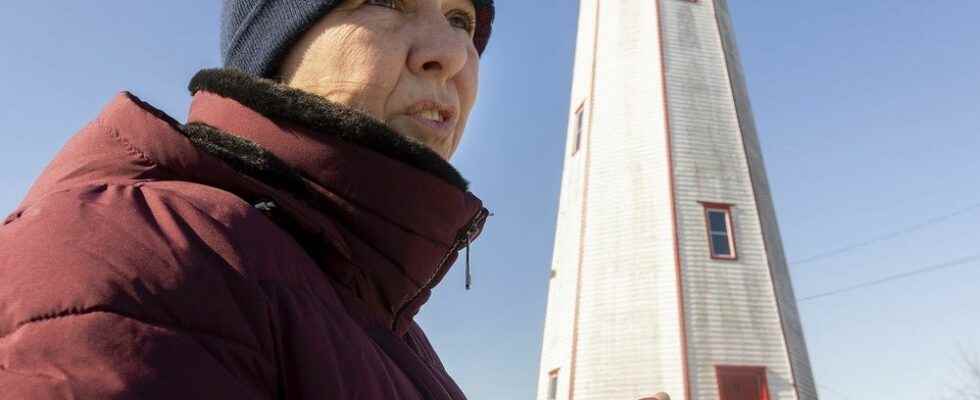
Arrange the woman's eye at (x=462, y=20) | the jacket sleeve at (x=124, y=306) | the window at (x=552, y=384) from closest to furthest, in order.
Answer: the jacket sleeve at (x=124, y=306)
the woman's eye at (x=462, y=20)
the window at (x=552, y=384)

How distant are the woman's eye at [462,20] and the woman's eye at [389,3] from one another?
30cm

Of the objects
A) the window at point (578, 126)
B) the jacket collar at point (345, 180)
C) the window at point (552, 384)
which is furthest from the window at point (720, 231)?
the jacket collar at point (345, 180)

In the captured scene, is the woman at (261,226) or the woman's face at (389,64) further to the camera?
the woman's face at (389,64)

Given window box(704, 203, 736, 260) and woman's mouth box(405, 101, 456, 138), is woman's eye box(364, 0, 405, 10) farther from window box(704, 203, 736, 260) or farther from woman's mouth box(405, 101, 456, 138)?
window box(704, 203, 736, 260)

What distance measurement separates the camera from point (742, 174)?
1498 centimetres

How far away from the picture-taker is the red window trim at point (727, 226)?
14.0m

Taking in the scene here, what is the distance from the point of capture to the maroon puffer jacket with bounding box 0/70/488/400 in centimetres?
80

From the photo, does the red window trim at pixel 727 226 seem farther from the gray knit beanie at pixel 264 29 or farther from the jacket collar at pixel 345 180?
the jacket collar at pixel 345 180

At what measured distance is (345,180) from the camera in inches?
53.4

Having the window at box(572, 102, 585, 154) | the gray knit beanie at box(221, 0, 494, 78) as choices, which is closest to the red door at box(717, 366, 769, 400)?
the window at box(572, 102, 585, 154)

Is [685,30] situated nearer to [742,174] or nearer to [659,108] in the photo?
[659,108]

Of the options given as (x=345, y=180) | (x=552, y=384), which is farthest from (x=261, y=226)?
Answer: (x=552, y=384)

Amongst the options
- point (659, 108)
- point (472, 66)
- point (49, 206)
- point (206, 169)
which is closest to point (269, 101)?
point (206, 169)

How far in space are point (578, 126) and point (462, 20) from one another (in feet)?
47.6
